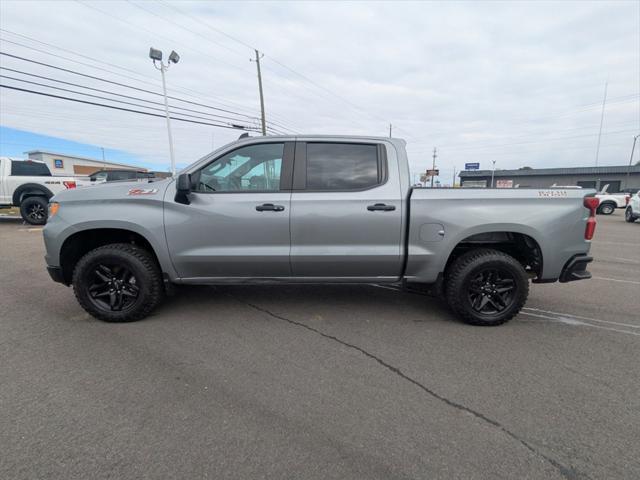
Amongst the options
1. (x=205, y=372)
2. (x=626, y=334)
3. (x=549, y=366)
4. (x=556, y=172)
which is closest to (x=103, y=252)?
(x=205, y=372)

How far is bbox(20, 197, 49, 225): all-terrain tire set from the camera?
10.6 meters

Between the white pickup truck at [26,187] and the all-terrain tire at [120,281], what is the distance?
9249mm

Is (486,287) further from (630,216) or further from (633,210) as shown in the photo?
(630,216)

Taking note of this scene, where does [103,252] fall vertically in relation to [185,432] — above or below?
above

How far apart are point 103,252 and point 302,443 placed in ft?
9.29

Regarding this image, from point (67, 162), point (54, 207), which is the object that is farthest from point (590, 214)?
point (67, 162)

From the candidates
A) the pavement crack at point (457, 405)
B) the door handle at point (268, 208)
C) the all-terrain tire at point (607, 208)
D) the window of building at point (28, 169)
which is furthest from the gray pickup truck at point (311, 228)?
the all-terrain tire at point (607, 208)

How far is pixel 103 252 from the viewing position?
139 inches

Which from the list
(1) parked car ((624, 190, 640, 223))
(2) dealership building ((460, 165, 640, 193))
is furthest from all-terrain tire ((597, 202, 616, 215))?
(2) dealership building ((460, 165, 640, 193))

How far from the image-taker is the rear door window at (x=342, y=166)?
3.55 metres

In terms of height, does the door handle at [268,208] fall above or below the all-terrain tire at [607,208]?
above

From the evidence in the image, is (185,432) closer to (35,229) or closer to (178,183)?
(178,183)

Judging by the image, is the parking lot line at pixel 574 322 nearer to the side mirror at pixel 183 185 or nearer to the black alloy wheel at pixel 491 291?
the black alloy wheel at pixel 491 291

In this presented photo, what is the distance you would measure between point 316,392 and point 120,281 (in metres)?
2.48
